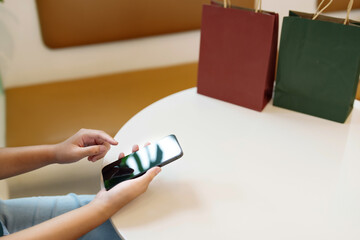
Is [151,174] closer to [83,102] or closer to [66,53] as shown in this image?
[83,102]

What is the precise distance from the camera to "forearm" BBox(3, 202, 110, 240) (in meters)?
0.72

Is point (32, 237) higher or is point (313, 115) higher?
point (313, 115)

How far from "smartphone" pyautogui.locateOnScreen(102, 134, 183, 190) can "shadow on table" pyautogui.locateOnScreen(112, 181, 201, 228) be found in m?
0.05

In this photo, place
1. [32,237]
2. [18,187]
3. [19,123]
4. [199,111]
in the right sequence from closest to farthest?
[32,237], [199,111], [18,187], [19,123]

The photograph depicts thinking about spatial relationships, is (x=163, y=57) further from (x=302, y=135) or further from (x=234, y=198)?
(x=234, y=198)

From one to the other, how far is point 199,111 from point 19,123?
0.75 m

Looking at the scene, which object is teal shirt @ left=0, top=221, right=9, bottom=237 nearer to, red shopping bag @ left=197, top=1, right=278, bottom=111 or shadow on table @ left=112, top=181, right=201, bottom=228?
shadow on table @ left=112, top=181, right=201, bottom=228

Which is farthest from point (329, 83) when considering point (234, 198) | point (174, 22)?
point (174, 22)

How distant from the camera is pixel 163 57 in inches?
73.0

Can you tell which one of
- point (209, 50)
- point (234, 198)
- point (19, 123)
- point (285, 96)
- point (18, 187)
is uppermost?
point (209, 50)

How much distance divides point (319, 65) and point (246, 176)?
347 mm

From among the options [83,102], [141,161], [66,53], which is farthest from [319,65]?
[66,53]

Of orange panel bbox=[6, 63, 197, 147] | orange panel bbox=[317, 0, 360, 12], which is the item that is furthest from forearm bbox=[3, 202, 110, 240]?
orange panel bbox=[317, 0, 360, 12]

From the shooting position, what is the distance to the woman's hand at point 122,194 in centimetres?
A: 73
